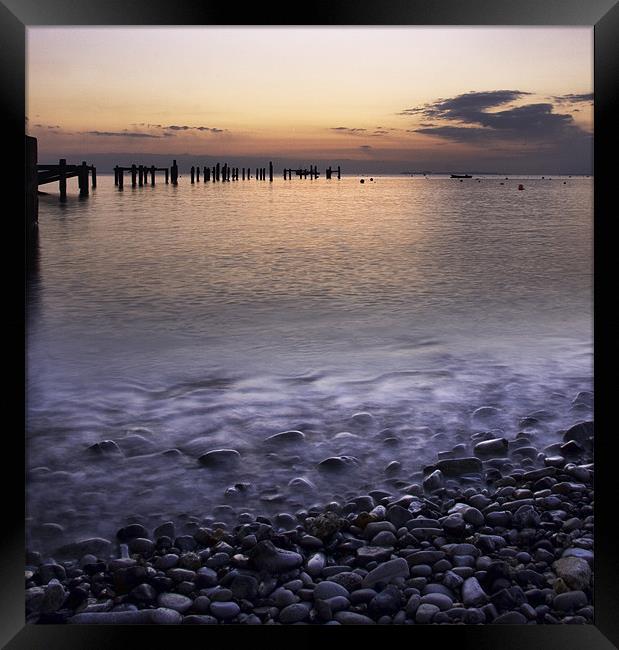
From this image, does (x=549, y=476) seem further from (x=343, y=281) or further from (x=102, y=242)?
(x=102, y=242)

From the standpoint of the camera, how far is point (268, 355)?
27.0 feet

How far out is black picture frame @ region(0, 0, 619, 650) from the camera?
2238 millimetres

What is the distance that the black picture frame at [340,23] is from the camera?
224cm

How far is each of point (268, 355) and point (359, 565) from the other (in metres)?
5.19

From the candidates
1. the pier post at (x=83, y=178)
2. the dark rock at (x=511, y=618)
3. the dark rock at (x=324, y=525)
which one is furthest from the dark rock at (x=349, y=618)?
the pier post at (x=83, y=178)

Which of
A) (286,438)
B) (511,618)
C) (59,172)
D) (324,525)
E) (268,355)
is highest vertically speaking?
(59,172)

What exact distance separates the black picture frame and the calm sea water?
4.05ft

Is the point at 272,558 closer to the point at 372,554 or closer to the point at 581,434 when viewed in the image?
the point at 372,554

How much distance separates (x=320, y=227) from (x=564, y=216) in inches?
389

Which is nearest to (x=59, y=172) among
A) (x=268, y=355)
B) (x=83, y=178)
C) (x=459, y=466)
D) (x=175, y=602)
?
(x=83, y=178)

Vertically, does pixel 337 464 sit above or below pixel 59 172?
below

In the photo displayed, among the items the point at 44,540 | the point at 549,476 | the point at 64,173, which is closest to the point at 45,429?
the point at 44,540

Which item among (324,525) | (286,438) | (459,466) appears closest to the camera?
(324,525)

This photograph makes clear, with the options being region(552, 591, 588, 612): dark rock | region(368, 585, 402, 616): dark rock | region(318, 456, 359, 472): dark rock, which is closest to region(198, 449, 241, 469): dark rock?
region(318, 456, 359, 472): dark rock
